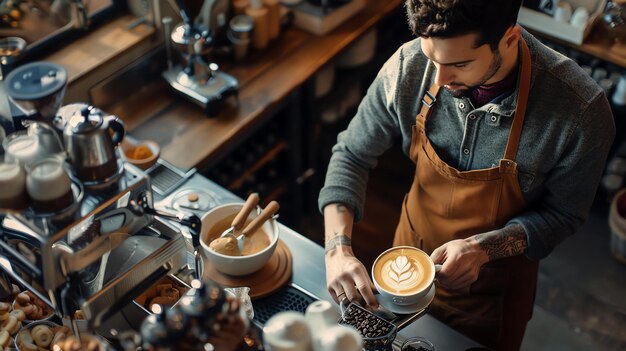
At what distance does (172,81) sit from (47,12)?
0.56 m

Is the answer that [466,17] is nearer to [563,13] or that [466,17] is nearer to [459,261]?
[459,261]

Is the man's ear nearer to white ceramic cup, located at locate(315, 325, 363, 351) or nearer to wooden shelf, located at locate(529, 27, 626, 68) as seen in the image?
white ceramic cup, located at locate(315, 325, 363, 351)

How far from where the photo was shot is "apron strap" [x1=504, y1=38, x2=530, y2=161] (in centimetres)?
198

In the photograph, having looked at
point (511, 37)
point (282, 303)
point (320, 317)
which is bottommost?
point (282, 303)

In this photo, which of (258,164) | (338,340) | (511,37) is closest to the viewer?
(338,340)

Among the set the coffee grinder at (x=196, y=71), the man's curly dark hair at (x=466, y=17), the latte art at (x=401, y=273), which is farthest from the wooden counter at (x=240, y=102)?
the man's curly dark hair at (x=466, y=17)

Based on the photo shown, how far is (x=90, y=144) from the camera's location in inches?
66.0

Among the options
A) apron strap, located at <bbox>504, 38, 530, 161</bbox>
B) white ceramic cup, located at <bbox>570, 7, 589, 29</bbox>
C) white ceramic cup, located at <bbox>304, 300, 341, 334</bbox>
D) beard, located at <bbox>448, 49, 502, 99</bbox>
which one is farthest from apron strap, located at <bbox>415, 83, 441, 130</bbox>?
white ceramic cup, located at <bbox>570, 7, 589, 29</bbox>

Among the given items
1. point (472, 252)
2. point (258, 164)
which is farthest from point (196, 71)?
point (472, 252)

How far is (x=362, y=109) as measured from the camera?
232 centimetres

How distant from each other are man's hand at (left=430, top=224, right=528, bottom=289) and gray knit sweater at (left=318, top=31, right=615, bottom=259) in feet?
0.14

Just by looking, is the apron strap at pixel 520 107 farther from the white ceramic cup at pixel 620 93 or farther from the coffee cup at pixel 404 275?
the white ceramic cup at pixel 620 93

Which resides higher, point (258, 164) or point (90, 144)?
point (90, 144)

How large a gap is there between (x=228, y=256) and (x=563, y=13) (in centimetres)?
215
